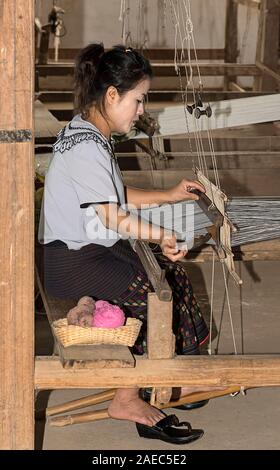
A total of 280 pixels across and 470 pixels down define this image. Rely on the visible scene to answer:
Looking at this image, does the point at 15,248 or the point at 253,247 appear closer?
the point at 15,248

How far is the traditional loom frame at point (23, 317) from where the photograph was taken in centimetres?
270

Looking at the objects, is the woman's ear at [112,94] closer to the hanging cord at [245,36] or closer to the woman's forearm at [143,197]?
the woman's forearm at [143,197]

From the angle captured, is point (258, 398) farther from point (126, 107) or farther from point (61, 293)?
point (126, 107)

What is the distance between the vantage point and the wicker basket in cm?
296

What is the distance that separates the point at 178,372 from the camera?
9.86ft

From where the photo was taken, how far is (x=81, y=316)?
2963mm

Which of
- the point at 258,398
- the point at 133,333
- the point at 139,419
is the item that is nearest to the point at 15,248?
the point at 133,333

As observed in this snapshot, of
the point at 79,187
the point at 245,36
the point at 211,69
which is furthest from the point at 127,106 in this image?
the point at 245,36

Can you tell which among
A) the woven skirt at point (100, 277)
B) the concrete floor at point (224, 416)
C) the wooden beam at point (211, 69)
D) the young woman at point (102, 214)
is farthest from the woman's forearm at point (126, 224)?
the wooden beam at point (211, 69)

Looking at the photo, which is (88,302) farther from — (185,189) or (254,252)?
(254,252)

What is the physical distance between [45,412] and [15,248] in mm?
950

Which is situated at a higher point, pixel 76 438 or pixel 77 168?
pixel 77 168

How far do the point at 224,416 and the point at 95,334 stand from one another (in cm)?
82

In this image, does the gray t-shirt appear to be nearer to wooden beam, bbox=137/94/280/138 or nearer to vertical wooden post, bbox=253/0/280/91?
wooden beam, bbox=137/94/280/138
